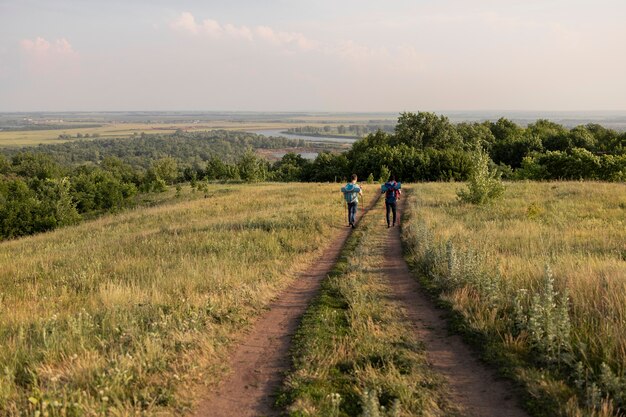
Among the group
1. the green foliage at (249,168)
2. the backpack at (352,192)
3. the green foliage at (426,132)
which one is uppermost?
the green foliage at (426,132)

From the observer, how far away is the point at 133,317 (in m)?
6.77

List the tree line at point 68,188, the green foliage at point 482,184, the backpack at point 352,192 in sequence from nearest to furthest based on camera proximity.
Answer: the backpack at point 352,192 → the green foliage at point 482,184 → the tree line at point 68,188

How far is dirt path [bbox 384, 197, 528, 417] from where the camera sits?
451 cm

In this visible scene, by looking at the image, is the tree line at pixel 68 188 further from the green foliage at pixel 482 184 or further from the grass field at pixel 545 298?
the grass field at pixel 545 298

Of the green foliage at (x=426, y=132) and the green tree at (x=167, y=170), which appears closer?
the green foliage at (x=426, y=132)

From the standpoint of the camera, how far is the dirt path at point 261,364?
467cm

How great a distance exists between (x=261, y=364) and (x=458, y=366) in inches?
102

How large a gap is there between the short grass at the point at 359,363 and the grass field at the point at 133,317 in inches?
47.0

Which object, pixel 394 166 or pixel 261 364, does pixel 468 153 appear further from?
pixel 261 364

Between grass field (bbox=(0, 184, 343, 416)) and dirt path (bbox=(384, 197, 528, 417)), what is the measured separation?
113 inches

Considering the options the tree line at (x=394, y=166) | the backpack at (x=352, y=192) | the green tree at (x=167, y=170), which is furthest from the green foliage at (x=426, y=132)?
the backpack at (x=352, y=192)

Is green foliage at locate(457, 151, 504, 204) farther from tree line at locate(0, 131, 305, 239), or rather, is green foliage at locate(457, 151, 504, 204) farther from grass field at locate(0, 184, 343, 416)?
tree line at locate(0, 131, 305, 239)

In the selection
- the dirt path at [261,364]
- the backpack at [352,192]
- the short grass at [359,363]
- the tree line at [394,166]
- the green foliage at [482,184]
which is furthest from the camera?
the tree line at [394,166]

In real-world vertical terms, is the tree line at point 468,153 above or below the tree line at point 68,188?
above
